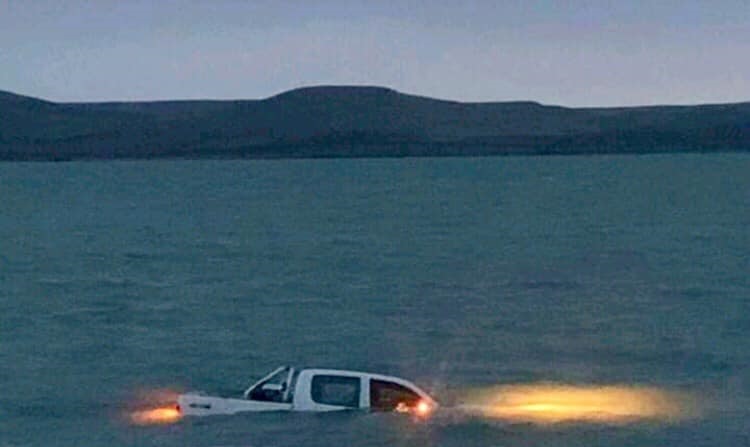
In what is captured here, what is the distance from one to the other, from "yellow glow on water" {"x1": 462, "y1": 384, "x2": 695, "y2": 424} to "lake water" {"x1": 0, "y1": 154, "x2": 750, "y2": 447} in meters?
0.53

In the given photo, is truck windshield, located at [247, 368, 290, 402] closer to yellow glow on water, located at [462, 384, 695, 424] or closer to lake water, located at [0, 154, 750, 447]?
lake water, located at [0, 154, 750, 447]

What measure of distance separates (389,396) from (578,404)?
4.47 metres

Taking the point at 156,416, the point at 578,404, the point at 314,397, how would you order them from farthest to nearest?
1. the point at 578,404
2. the point at 156,416
3. the point at 314,397

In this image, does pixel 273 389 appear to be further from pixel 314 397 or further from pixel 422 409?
pixel 422 409

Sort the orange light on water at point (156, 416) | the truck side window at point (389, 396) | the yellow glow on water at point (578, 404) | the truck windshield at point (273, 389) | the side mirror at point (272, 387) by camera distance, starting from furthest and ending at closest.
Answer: the yellow glow on water at point (578, 404) → the orange light on water at point (156, 416) → the truck side window at point (389, 396) → the side mirror at point (272, 387) → the truck windshield at point (273, 389)

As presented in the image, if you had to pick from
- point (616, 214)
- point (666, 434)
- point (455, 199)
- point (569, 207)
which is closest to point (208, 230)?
point (616, 214)

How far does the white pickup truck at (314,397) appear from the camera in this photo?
1068 inches

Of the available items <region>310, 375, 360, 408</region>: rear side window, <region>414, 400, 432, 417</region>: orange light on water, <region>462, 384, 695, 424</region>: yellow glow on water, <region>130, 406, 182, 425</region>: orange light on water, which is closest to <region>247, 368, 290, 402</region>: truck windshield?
<region>310, 375, 360, 408</region>: rear side window

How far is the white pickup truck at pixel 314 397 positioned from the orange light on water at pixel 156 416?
0.35 m

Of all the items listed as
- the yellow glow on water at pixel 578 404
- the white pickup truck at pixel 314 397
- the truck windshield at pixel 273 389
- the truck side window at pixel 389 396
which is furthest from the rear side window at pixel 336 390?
the yellow glow on water at pixel 578 404

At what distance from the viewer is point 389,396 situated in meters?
27.7

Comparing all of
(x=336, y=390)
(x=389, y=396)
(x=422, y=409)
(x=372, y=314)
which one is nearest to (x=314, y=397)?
(x=336, y=390)

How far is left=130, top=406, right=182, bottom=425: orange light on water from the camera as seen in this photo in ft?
92.9

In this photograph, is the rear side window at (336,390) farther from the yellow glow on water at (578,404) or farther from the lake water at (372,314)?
the yellow glow on water at (578,404)
